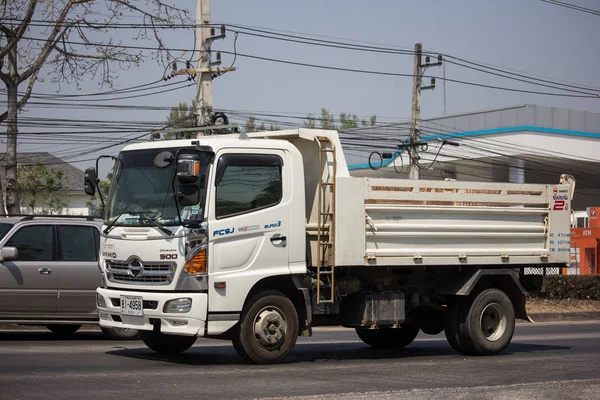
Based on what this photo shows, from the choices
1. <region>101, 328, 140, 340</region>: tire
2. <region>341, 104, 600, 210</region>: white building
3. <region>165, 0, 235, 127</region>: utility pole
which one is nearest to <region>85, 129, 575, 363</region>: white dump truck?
<region>101, 328, 140, 340</region>: tire

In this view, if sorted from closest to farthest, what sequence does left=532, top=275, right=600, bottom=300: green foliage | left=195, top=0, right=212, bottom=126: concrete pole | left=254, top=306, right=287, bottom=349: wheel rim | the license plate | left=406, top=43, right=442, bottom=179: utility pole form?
the license plate, left=254, top=306, right=287, bottom=349: wheel rim, left=532, top=275, right=600, bottom=300: green foliage, left=195, top=0, right=212, bottom=126: concrete pole, left=406, top=43, right=442, bottom=179: utility pole

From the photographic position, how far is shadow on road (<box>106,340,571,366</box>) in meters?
11.0

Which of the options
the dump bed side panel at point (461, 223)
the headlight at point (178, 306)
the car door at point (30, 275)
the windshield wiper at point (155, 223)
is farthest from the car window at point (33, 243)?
the dump bed side panel at point (461, 223)

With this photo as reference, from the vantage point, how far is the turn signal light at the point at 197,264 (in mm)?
9781

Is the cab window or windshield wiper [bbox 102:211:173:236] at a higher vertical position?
the cab window

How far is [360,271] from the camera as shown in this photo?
37.3ft

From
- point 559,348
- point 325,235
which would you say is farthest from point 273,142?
point 559,348

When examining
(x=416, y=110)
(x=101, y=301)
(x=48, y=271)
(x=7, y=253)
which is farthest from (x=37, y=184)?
(x=101, y=301)

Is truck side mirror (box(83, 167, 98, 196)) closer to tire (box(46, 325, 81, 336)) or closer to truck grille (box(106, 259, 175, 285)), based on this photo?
truck grille (box(106, 259, 175, 285))

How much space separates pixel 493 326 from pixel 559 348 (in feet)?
6.24

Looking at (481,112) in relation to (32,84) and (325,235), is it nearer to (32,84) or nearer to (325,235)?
(32,84)

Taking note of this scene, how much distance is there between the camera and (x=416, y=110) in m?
33.7

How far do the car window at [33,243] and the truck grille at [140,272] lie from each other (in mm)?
3249

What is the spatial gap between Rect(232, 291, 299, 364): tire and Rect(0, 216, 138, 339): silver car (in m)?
4.02
